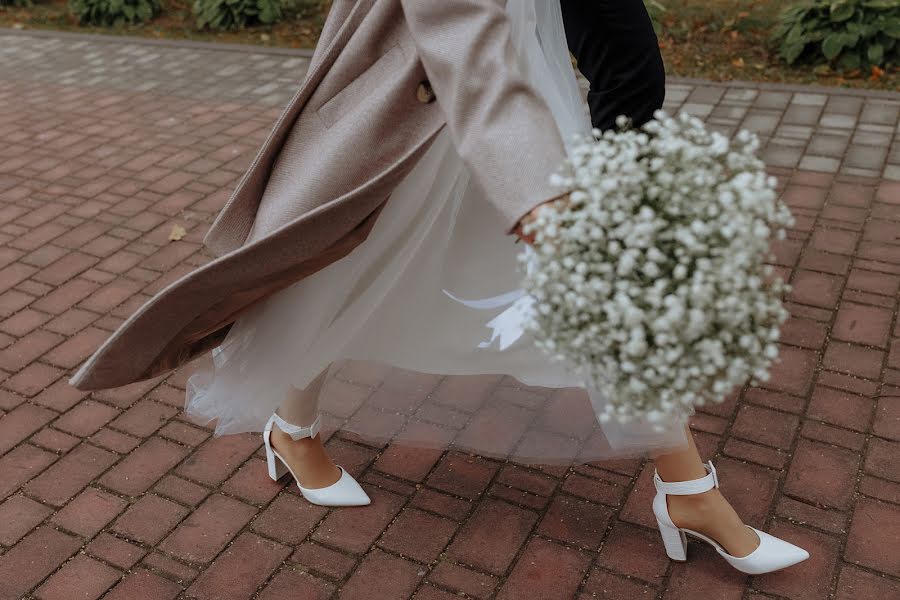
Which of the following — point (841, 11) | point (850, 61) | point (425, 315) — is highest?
point (425, 315)

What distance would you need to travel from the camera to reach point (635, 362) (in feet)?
4.51

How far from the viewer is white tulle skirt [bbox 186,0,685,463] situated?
2229 millimetres

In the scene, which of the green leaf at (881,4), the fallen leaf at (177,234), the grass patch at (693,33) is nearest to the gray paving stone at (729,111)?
the grass patch at (693,33)

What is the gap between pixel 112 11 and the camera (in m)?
8.37

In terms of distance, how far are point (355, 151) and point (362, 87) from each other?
0.14m

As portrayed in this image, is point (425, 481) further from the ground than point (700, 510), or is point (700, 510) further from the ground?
point (700, 510)

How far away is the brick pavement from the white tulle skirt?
0.18 m

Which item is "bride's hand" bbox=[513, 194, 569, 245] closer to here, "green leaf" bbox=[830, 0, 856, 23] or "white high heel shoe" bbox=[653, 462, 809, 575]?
"white high heel shoe" bbox=[653, 462, 809, 575]

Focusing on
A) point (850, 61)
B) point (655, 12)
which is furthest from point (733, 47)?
point (850, 61)

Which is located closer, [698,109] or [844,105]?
[844,105]

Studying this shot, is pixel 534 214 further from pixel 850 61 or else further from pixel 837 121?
pixel 850 61

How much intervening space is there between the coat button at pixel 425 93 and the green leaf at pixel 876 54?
192 inches

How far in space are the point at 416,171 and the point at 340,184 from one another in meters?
0.36

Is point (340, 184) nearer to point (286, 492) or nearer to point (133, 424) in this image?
point (286, 492)
